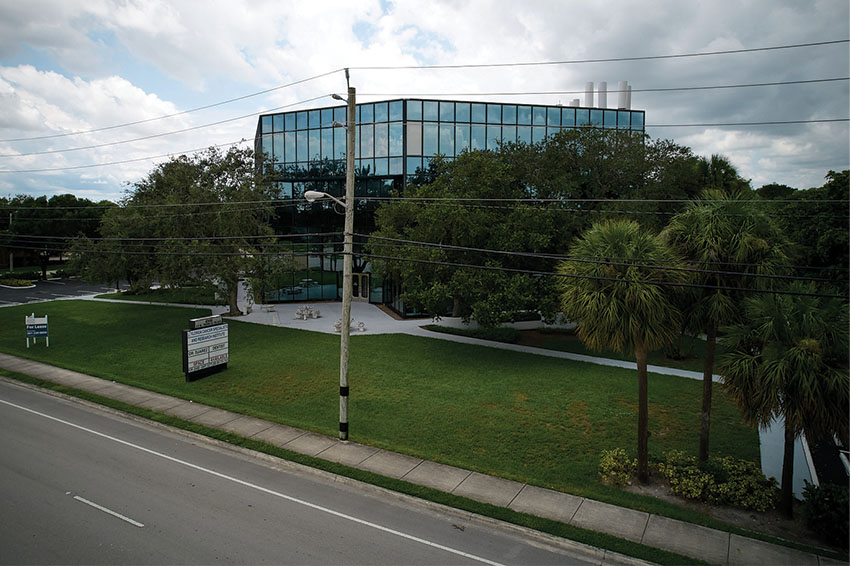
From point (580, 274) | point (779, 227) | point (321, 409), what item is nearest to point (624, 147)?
point (779, 227)

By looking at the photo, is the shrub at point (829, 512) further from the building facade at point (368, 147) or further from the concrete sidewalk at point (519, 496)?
the building facade at point (368, 147)

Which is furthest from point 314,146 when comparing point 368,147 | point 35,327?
point 35,327

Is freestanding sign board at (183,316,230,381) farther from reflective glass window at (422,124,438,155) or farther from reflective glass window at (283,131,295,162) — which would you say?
reflective glass window at (283,131,295,162)

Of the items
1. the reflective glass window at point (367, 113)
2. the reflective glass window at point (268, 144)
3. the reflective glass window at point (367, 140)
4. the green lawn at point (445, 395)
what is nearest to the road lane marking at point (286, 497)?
the green lawn at point (445, 395)

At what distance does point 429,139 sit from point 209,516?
100 feet

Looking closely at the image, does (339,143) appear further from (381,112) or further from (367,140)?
(381,112)

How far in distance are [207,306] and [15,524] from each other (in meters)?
29.6

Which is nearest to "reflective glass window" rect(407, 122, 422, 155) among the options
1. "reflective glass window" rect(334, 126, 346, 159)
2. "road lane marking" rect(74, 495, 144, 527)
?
"reflective glass window" rect(334, 126, 346, 159)

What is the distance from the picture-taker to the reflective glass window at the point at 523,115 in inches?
1534

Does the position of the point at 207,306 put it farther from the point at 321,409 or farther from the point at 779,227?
the point at 779,227

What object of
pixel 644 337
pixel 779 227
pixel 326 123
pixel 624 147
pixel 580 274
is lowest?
pixel 644 337

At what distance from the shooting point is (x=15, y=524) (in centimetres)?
1046

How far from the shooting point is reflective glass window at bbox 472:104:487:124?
37.9m

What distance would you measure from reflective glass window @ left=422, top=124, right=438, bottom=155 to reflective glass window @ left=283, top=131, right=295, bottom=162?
1120 centimetres
